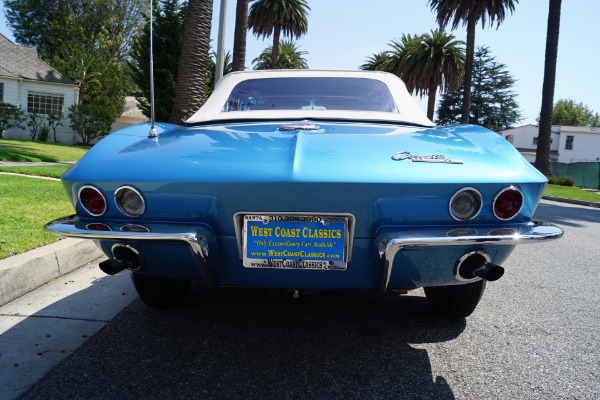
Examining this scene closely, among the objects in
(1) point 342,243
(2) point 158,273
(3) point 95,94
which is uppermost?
(3) point 95,94

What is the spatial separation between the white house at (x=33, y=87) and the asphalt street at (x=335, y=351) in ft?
81.1

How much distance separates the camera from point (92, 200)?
7.10 ft

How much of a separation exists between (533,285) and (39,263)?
378cm

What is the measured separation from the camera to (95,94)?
3238 cm

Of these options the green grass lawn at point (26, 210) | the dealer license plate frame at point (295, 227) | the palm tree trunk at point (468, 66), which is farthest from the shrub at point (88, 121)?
the dealer license plate frame at point (295, 227)

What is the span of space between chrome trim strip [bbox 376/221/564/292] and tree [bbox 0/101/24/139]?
24427 millimetres

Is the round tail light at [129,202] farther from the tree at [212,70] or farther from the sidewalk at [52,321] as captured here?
the tree at [212,70]

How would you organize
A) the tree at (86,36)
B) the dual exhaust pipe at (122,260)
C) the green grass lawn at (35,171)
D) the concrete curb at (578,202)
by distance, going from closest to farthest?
the dual exhaust pipe at (122,260), the green grass lawn at (35,171), the concrete curb at (578,202), the tree at (86,36)

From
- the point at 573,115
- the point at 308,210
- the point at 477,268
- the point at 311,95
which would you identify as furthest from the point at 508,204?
the point at 573,115

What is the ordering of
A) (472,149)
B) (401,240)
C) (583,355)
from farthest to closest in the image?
(583,355), (472,149), (401,240)

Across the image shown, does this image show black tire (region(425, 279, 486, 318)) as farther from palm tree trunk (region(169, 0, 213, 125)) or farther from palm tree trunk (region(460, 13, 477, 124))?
palm tree trunk (region(460, 13, 477, 124))

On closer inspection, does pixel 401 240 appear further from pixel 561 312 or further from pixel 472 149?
pixel 561 312

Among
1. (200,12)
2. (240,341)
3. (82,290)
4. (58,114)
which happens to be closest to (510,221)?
(240,341)

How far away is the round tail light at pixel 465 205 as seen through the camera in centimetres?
202
